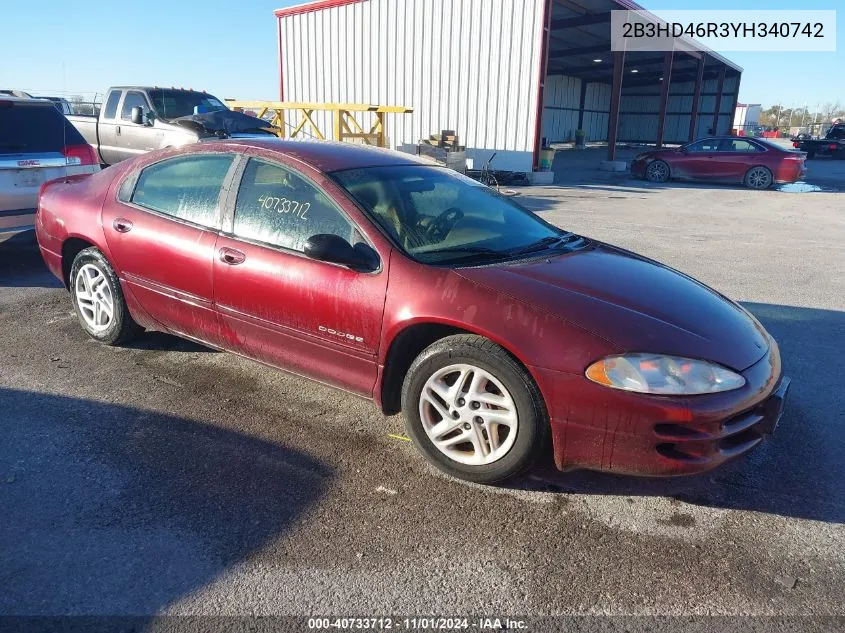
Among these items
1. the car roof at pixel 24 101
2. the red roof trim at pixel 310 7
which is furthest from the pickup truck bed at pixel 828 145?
the car roof at pixel 24 101

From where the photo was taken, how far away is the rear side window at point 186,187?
3.71 m

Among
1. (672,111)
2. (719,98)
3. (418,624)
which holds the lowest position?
(418,624)

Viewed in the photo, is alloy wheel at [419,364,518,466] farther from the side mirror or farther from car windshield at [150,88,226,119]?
car windshield at [150,88,226,119]

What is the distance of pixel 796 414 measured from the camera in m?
3.64

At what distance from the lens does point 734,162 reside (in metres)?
17.1

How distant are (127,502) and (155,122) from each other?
33.8 feet

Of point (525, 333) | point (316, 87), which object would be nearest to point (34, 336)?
point (525, 333)

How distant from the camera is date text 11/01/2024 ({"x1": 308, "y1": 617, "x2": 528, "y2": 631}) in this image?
208 centimetres

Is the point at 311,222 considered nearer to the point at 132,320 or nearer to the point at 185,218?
the point at 185,218

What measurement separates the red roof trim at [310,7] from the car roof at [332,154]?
16.9m

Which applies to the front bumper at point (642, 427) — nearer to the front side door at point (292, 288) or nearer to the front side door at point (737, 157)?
the front side door at point (292, 288)

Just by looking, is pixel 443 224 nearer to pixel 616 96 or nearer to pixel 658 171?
pixel 658 171

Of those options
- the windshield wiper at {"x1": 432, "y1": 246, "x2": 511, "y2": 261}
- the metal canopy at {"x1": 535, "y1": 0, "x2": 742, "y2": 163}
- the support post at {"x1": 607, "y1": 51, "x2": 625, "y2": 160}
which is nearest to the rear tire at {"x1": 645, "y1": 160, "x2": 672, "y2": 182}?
the support post at {"x1": 607, "y1": 51, "x2": 625, "y2": 160}

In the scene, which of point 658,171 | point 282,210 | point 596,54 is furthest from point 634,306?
point 596,54
